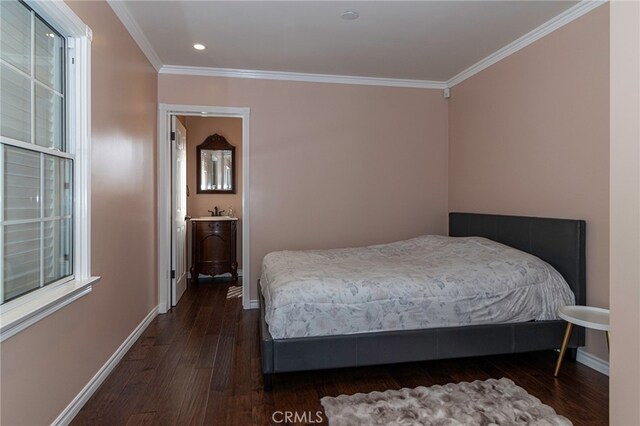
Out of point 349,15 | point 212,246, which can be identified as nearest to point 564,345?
point 349,15

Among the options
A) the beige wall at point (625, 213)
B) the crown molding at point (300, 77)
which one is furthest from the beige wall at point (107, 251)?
the beige wall at point (625, 213)

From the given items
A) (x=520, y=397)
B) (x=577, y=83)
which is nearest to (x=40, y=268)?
(x=520, y=397)

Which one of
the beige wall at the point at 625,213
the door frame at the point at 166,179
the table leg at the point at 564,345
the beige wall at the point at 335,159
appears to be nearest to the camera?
the beige wall at the point at 625,213

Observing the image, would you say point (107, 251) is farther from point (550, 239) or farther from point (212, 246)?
point (550, 239)

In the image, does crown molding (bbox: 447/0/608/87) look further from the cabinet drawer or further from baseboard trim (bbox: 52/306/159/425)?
baseboard trim (bbox: 52/306/159/425)

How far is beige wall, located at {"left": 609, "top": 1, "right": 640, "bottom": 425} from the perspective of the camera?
100cm

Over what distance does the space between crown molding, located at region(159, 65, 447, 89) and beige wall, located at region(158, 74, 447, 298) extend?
6 centimetres

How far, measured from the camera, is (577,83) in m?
2.53

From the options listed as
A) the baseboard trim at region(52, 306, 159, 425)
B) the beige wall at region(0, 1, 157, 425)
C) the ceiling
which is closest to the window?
the beige wall at region(0, 1, 157, 425)

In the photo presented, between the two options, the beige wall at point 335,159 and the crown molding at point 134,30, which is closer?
the crown molding at point 134,30

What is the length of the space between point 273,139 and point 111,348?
8.10ft

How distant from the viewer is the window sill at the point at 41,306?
1.32 meters

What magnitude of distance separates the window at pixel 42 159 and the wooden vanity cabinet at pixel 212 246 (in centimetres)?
292

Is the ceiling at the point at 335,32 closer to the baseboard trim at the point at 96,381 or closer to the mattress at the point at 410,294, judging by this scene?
the mattress at the point at 410,294
